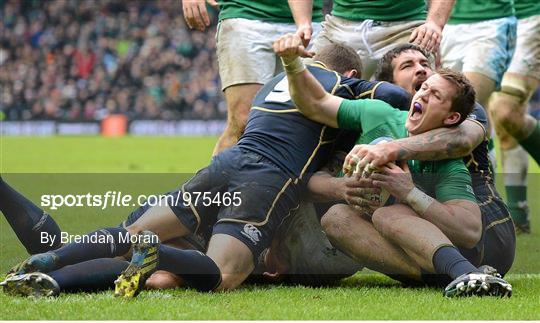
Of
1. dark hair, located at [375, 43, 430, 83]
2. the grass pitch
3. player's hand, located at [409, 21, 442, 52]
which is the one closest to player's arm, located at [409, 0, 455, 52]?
player's hand, located at [409, 21, 442, 52]

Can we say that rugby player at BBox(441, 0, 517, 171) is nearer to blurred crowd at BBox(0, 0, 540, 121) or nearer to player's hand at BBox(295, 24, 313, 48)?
player's hand at BBox(295, 24, 313, 48)

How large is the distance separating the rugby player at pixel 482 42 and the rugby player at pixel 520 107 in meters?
0.42

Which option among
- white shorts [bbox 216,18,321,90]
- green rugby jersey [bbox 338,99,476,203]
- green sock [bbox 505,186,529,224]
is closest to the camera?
green rugby jersey [bbox 338,99,476,203]

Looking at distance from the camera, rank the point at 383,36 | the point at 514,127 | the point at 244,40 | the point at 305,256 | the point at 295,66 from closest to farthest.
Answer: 1. the point at 295,66
2. the point at 305,256
3. the point at 383,36
4. the point at 244,40
5. the point at 514,127

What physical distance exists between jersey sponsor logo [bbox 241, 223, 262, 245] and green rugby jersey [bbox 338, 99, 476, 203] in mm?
703

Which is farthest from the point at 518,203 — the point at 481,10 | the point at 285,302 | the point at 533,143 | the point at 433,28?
the point at 285,302

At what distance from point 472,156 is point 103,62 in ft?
93.7

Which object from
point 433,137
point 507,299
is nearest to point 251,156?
point 433,137

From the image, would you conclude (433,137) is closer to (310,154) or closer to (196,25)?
(310,154)

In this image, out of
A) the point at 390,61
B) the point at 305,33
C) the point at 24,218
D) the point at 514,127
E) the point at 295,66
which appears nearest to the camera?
the point at 295,66

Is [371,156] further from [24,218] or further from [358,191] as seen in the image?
[24,218]

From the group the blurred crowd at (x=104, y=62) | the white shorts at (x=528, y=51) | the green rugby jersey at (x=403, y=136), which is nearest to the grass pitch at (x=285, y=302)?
the green rugby jersey at (x=403, y=136)

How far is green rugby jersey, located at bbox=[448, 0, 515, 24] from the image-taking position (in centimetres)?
845

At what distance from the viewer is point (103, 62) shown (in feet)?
109
